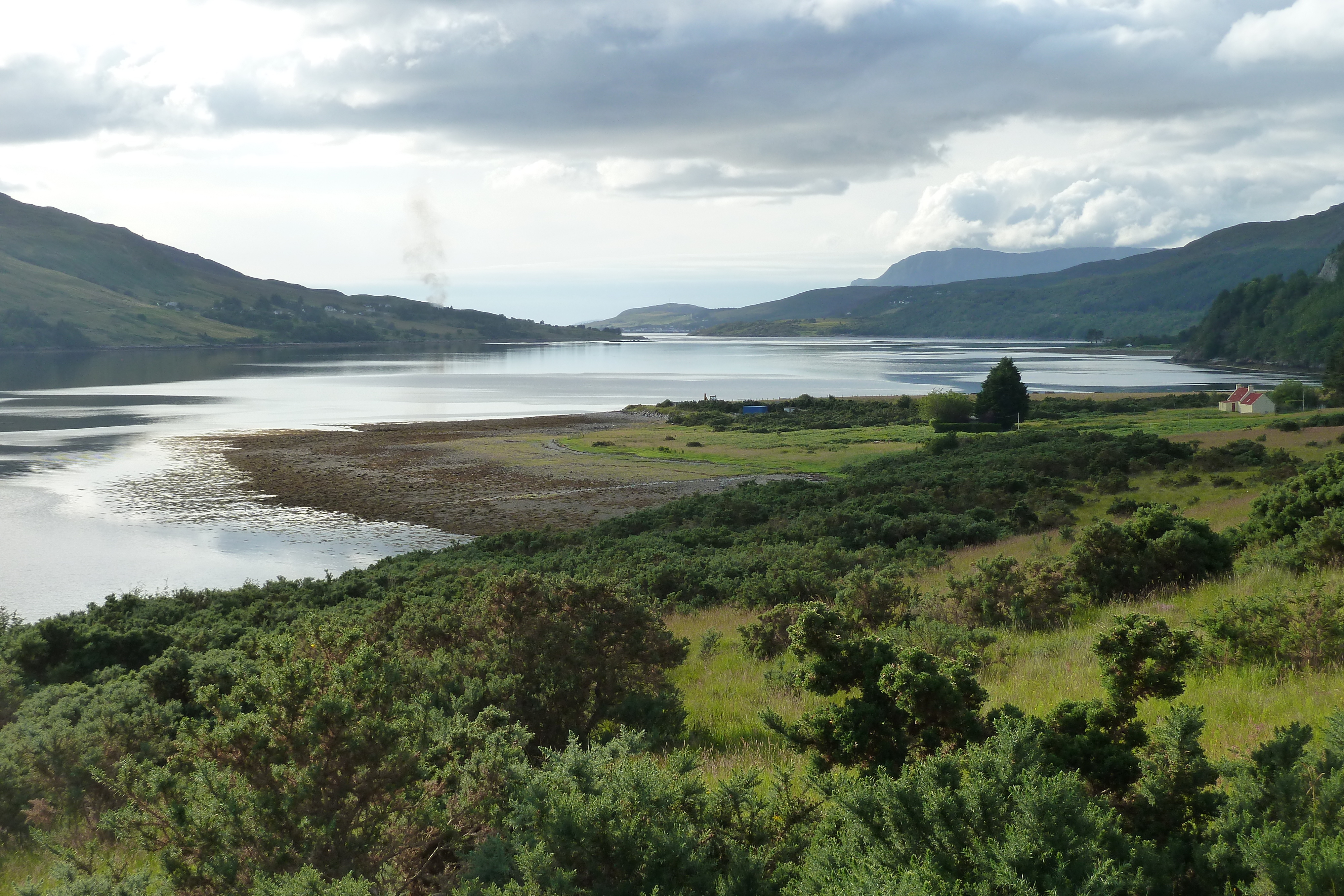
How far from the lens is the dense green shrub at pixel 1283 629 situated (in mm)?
7844

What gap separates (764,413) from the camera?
87.3m

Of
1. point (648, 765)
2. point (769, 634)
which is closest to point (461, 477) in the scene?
point (769, 634)

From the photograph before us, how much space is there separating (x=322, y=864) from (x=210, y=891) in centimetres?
53

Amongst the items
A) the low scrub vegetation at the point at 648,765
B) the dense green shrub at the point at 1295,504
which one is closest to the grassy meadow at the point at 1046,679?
the low scrub vegetation at the point at 648,765

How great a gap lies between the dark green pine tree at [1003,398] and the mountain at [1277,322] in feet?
337

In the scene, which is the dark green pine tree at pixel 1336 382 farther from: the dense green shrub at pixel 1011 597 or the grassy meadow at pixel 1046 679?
the dense green shrub at pixel 1011 597

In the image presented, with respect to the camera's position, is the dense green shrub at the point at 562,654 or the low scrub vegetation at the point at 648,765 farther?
the dense green shrub at the point at 562,654

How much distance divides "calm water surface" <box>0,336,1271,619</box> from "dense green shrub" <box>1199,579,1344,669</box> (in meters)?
29.0

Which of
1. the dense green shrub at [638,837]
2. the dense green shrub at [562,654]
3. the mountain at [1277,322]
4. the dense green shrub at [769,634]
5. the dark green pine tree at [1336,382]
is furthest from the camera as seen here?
the mountain at [1277,322]

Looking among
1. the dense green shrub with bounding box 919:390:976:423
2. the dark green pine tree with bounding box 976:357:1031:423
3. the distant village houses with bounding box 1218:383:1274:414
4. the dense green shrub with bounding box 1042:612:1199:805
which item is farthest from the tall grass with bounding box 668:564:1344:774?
the distant village houses with bounding box 1218:383:1274:414

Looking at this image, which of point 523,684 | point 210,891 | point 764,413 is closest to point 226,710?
point 210,891

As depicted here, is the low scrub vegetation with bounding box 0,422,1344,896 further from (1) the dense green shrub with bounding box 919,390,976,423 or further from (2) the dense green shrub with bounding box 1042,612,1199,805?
(1) the dense green shrub with bounding box 919,390,976,423

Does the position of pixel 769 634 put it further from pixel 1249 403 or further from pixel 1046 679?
pixel 1249 403

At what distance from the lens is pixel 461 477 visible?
52719 mm
